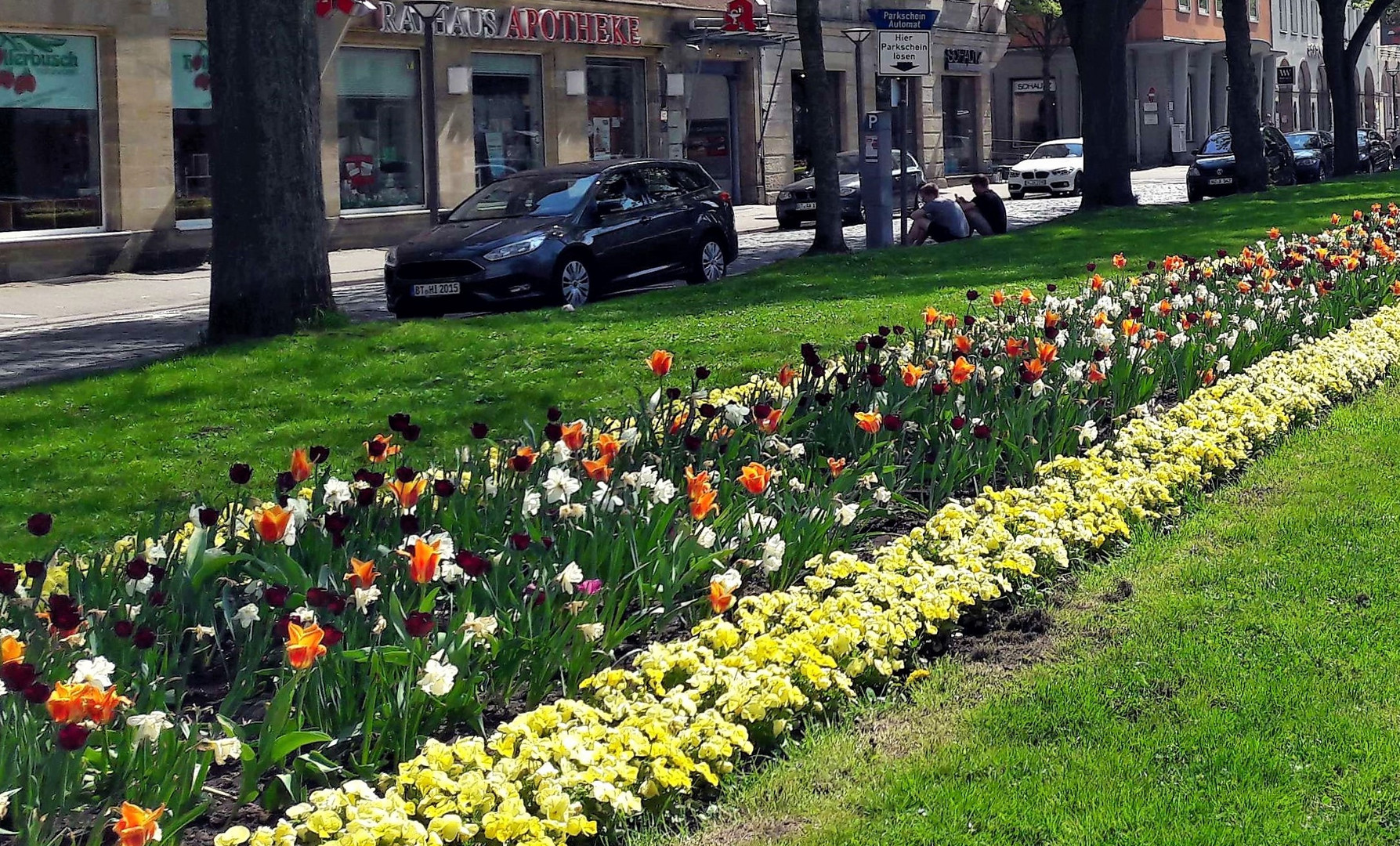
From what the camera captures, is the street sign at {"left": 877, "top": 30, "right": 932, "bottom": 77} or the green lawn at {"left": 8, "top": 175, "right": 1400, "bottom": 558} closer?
the green lawn at {"left": 8, "top": 175, "right": 1400, "bottom": 558}

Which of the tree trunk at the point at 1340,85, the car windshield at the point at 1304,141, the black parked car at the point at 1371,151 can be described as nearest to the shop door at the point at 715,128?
the tree trunk at the point at 1340,85

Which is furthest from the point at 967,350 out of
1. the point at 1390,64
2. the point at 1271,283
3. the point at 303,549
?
the point at 1390,64

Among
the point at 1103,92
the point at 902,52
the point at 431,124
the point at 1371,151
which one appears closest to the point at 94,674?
the point at 902,52

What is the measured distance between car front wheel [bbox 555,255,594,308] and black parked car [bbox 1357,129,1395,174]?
32989mm

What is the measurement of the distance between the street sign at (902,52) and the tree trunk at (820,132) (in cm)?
94

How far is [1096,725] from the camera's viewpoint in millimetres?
4668

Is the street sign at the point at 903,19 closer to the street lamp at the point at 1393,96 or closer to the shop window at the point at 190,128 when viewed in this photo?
the shop window at the point at 190,128

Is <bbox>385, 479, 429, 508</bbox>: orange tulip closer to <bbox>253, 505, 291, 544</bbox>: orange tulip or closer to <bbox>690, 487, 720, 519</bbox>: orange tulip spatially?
<bbox>253, 505, 291, 544</bbox>: orange tulip

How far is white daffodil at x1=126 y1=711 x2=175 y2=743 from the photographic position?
378 centimetres

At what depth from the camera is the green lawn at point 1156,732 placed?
4.07 m

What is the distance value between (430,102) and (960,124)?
25.0 meters

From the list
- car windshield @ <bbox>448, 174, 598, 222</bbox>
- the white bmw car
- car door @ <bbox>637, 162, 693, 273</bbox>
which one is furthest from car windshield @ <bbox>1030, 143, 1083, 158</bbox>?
car windshield @ <bbox>448, 174, 598, 222</bbox>

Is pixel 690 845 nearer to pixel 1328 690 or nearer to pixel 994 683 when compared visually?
pixel 994 683

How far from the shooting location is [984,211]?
941 inches
